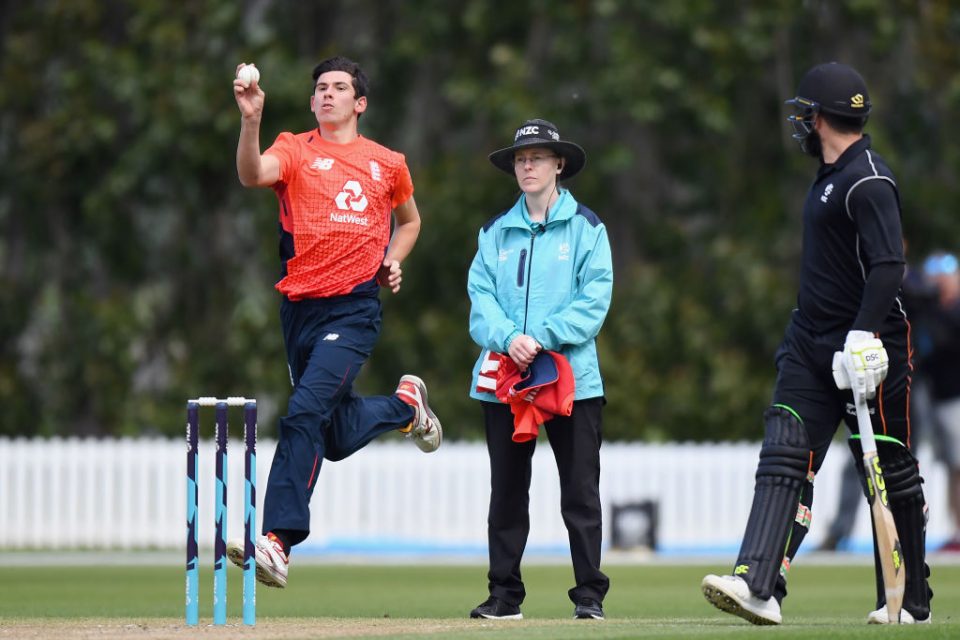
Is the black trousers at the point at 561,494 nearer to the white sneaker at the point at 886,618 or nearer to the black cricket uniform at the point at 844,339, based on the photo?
the black cricket uniform at the point at 844,339

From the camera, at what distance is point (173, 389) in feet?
63.7

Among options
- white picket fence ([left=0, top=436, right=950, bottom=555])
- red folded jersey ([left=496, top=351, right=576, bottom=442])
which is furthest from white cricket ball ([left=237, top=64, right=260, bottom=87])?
white picket fence ([left=0, top=436, right=950, bottom=555])

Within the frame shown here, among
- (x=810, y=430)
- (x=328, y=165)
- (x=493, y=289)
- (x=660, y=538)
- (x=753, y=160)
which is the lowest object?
(x=660, y=538)

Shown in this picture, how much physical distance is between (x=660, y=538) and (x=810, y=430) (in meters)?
10.2

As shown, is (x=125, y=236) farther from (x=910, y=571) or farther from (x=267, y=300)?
(x=910, y=571)

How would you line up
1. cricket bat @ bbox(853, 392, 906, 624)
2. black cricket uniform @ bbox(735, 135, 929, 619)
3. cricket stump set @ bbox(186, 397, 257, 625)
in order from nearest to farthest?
cricket stump set @ bbox(186, 397, 257, 625), black cricket uniform @ bbox(735, 135, 929, 619), cricket bat @ bbox(853, 392, 906, 624)

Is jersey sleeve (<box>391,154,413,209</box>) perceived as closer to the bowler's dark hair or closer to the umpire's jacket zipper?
the umpire's jacket zipper

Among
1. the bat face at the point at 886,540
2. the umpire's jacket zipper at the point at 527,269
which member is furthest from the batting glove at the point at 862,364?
the umpire's jacket zipper at the point at 527,269

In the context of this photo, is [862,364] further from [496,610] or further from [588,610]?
[496,610]

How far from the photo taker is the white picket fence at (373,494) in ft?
55.4

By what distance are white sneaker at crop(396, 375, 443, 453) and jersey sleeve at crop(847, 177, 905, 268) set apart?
261 cm

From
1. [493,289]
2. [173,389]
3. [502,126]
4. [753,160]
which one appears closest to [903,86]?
[753,160]

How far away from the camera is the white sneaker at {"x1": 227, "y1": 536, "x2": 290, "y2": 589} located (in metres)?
7.06

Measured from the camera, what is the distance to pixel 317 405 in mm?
7637
